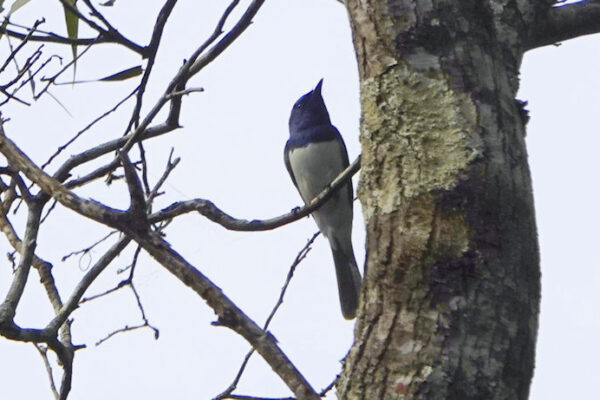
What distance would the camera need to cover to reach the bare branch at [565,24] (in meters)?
2.42

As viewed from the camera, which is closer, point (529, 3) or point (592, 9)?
point (529, 3)

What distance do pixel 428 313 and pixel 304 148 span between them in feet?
13.6

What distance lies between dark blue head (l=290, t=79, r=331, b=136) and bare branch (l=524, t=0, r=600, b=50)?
3.56 m

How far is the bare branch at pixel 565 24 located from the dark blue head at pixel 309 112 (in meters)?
3.56

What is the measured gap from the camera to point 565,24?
8.13 feet

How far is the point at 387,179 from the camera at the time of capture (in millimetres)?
1892

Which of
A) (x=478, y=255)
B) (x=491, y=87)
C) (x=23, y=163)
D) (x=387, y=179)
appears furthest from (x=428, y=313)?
(x=23, y=163)

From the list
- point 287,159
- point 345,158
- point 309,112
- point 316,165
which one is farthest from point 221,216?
point 309,112

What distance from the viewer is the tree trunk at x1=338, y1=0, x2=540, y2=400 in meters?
1.66

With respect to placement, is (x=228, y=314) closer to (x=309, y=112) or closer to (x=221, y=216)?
(x=221, y=216)

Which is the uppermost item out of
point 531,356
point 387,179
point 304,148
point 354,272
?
point 304,148

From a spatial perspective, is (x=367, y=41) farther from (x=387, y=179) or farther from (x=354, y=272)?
(x=354, y=272)

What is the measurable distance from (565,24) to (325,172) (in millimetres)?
3251

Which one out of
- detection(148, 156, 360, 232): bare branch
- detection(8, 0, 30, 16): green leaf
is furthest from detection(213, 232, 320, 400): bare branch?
detection(8, 0, 30, 16): green leaf
